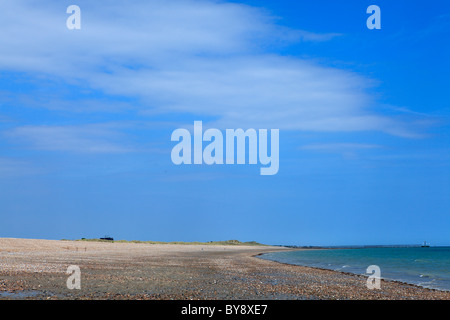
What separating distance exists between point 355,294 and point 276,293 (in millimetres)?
4346

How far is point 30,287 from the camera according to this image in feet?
64.8
